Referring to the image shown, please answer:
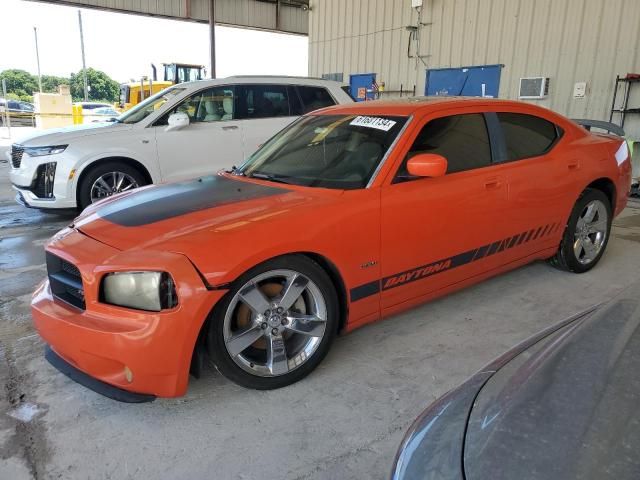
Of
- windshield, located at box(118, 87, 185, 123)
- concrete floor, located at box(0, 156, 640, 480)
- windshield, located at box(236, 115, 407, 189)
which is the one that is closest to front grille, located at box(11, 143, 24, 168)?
windshield, located at box(118, 87, 185, 123)

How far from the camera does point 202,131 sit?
6.59 metres

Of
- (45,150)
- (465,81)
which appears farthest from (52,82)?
(45,150)

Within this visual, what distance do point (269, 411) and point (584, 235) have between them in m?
3.28

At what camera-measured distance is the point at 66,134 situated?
240 inches

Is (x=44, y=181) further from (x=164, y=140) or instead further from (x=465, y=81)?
(x=465, y=81)

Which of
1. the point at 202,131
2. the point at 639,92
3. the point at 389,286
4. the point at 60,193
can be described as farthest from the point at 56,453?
the point at 639,92

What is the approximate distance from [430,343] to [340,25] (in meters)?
13.1

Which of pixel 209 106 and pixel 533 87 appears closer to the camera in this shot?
pixel 209 106

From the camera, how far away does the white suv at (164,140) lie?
595 centimetres

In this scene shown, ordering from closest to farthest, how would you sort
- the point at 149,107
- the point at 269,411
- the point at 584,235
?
the point at 269,411 → the point at 584,235 → the point at 149,107

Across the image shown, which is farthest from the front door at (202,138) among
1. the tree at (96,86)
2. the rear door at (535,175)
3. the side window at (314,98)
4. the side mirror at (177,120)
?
the tree at (96,86)

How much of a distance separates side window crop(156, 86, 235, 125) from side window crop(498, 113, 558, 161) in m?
4.10

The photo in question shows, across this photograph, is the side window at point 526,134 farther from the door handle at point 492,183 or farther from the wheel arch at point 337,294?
the wheel arch at point 337,294

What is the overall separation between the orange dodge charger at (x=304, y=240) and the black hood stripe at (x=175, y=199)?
0.02 m
